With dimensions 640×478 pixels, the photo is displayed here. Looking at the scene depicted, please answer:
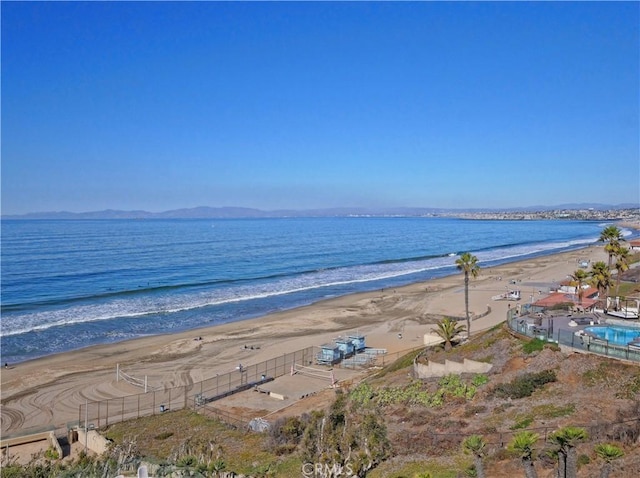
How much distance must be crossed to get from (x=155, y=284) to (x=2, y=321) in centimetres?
1931

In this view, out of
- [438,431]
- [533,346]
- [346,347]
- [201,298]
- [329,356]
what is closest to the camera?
[438,431]

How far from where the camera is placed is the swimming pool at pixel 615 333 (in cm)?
2149

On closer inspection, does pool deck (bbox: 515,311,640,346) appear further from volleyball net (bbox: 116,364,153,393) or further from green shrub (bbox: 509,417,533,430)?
volleyball net (bbox: 116,364,153,393)

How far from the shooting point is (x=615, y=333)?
74.0 ft

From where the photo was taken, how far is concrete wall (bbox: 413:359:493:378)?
22.0m

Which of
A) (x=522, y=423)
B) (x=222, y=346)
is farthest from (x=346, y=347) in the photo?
(x=522, y=423)

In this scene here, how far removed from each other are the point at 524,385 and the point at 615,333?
701 cm

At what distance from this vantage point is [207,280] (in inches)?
2552

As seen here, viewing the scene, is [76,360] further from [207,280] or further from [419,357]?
[207,280]

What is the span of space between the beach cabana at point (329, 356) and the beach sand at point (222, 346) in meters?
3.95

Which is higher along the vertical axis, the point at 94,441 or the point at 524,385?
the point at 524,385

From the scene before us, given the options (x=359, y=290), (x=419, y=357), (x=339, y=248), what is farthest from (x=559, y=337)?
(x=339, y=248)

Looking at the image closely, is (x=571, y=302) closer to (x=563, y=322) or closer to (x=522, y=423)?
(x=563, y=322)

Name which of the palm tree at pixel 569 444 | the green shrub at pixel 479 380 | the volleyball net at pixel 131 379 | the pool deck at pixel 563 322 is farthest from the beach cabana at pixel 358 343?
the palm tree at pixel 569 444
